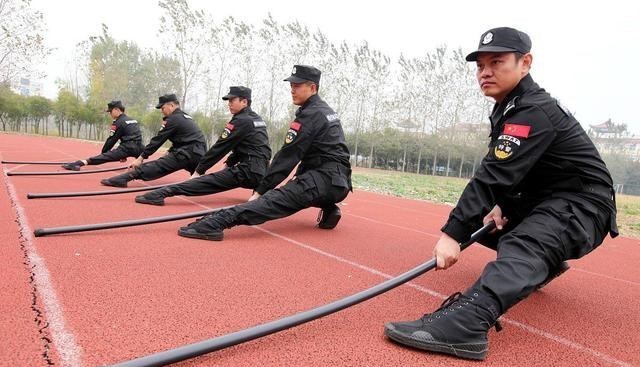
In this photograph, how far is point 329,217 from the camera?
469cm

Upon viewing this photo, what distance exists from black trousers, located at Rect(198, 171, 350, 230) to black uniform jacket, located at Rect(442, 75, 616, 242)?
6.55 ft

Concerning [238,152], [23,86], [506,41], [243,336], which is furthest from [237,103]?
[23,86]

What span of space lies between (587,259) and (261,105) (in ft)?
92.9

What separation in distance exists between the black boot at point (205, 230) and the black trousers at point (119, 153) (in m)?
5.39

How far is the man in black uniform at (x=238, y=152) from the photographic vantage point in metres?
5.47

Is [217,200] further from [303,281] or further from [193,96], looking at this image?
[193,96]

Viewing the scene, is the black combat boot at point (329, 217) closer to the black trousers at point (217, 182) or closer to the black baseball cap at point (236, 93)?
the black trousers at point (217, 182)

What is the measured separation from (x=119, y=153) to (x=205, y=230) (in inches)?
220

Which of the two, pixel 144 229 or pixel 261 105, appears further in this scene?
pixel 261 105

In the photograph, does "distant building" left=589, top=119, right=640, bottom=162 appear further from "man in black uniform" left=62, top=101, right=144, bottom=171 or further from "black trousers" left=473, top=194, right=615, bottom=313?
"black trousers" left=473, top=194, right=615, bottom=313

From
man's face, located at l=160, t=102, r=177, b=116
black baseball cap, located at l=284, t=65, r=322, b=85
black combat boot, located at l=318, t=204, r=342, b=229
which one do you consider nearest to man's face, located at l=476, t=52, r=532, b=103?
black baseball cap, located at l=284, t=65, r=322, b=85

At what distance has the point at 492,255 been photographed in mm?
4219

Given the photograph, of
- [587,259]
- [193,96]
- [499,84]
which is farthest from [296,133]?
[193,96]

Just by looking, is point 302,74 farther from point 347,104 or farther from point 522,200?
point 347,104
